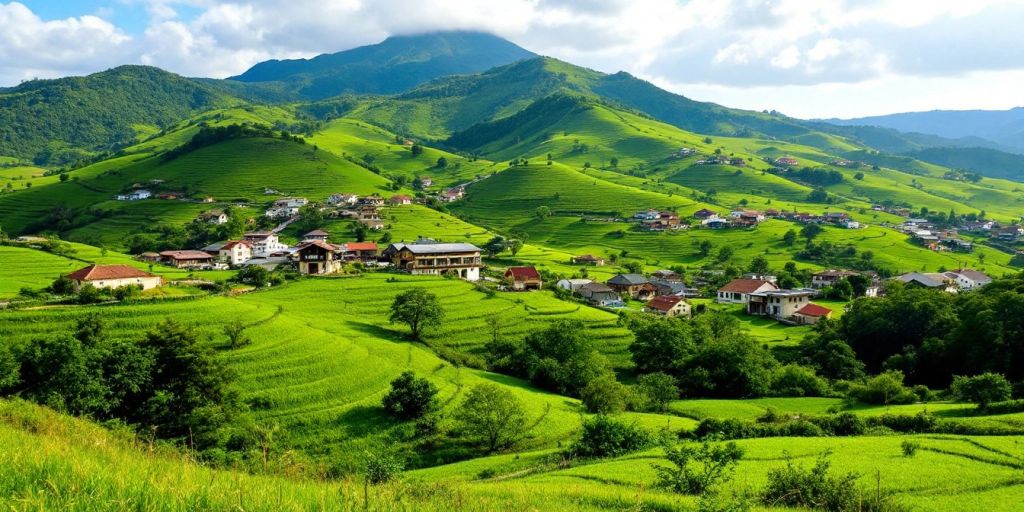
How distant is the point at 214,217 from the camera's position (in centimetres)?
11212

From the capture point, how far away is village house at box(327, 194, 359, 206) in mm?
125438

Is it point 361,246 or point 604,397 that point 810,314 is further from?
point 361,246

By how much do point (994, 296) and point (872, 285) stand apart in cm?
3677

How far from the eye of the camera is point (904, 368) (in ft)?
173

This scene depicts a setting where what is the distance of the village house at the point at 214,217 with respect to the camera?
11112 cm

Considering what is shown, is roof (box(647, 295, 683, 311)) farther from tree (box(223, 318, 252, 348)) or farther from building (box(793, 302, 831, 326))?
tree (box(223, 318, 252, 348))

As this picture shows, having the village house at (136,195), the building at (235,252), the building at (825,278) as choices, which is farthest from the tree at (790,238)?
the village house at (136,195)

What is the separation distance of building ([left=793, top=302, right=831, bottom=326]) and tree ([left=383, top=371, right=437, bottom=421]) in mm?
53621

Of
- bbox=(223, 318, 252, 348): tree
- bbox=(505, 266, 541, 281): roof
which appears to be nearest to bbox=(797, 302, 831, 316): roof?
bbox=(505, 266, 541, 281): roof

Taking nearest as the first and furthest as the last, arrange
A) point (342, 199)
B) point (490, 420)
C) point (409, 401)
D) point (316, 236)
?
point (490, 420), point (409, 401), point (316, 236), point (342, 199)

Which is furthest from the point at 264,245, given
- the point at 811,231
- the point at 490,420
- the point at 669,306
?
the point at 811,231

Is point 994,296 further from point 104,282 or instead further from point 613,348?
point 104,282

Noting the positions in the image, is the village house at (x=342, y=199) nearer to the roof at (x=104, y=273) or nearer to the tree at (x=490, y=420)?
the roof at (x=104, y=273)

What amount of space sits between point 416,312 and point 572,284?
31.3 metres
